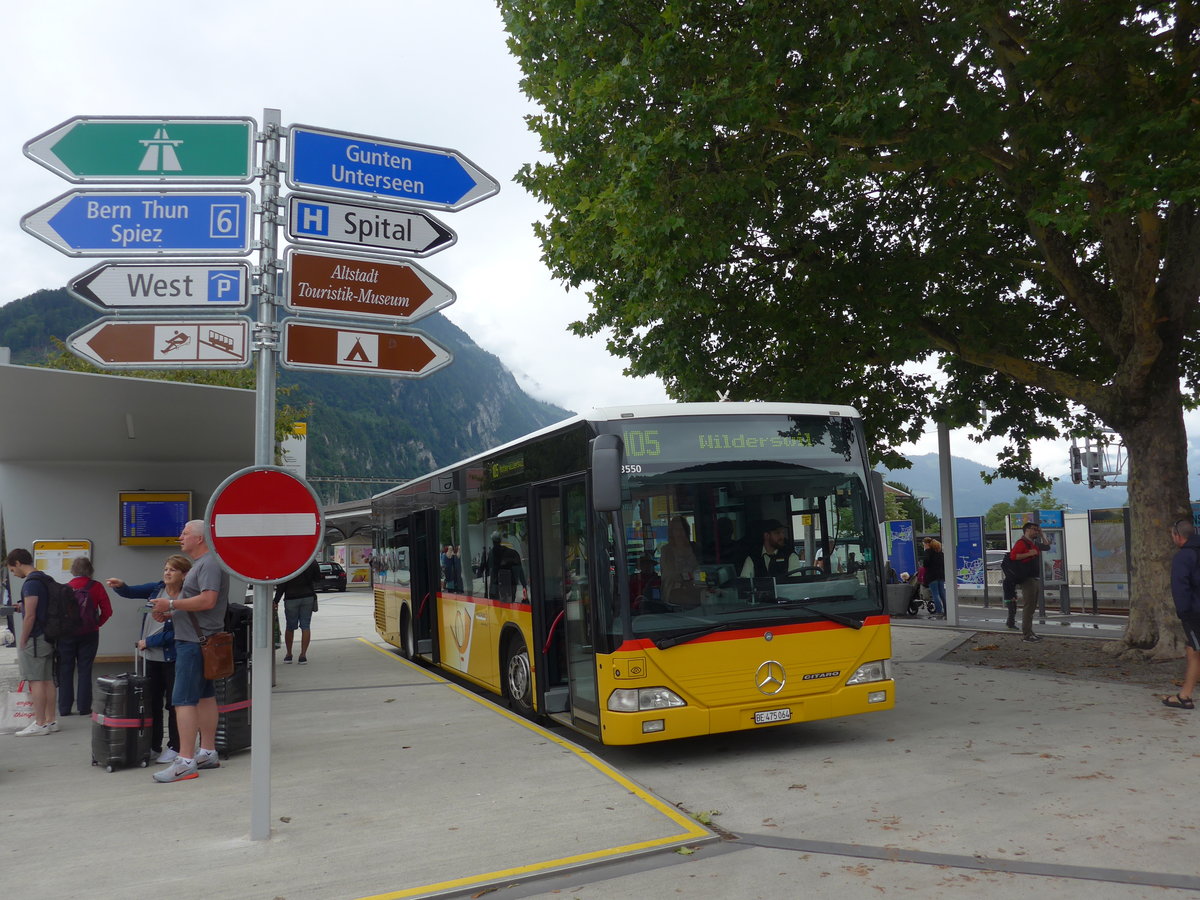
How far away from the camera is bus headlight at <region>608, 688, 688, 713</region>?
7.13 meters

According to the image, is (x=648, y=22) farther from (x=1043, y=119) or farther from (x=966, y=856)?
(x=966, y=856)

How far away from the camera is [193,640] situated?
698 cm

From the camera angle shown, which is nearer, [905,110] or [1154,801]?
[1154,801]

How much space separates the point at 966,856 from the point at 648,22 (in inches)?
370

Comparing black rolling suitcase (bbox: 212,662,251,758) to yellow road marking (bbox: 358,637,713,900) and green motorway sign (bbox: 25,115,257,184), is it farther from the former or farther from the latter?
green motorway sign (bbox: 25,115,257,184)

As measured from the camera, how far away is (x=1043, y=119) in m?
11.4

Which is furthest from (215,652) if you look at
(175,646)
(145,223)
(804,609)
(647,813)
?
(804,609)

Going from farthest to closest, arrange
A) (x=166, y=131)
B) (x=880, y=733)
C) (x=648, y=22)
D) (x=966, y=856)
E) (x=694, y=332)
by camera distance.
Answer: (x=694, y=332) < (x=648, y=22) < (x=880, y=733) < (x=166, y=131) < (x=966, y=856)

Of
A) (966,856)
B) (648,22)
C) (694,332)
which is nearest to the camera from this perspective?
(966,856)

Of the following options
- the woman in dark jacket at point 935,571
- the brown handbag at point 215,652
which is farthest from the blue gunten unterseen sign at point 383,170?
the woman in dark jacket at point 935,571

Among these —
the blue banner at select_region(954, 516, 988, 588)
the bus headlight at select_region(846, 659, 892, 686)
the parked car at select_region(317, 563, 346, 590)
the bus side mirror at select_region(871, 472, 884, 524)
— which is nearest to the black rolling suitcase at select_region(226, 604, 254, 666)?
the bus headlight at select_region(846, 659, 892, 686)

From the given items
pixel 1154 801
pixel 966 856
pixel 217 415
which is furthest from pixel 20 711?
pixel 1154 801

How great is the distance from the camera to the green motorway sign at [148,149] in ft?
18.2

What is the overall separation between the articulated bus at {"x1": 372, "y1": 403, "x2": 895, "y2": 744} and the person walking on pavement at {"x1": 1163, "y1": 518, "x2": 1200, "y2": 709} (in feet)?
9.66
